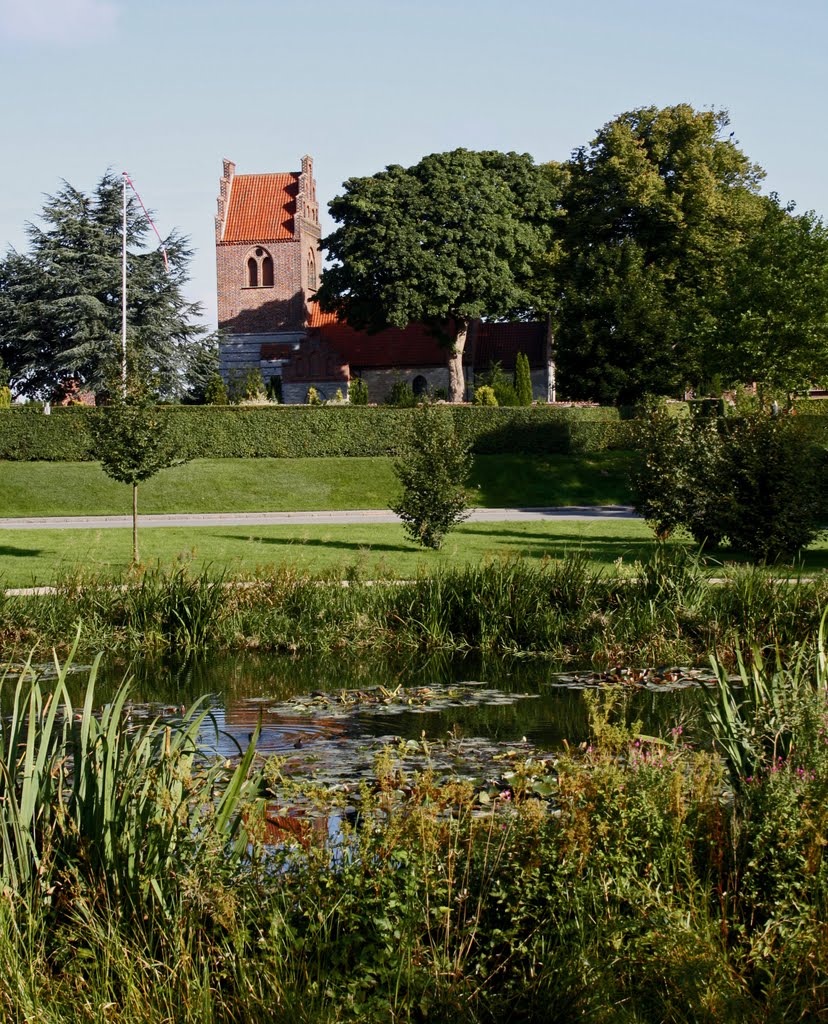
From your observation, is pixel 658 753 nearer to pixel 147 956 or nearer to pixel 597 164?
pixel 147 956

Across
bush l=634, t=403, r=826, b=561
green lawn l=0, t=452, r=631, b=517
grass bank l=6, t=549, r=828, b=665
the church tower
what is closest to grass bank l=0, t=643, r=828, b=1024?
grass bank l=6, t=549, r=828, b=665

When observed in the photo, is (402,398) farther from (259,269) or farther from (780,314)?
(259,269)

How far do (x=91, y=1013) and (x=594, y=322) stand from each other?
4528 centimetres

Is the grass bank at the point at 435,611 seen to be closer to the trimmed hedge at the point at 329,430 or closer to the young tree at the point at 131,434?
the young tree at the point at 131,434

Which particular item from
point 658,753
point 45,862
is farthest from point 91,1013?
point 658,753

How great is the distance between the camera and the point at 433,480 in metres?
21.0

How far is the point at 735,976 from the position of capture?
416 cm

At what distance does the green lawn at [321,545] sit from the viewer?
18.5 m

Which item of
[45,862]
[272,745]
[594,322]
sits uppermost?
[594,322]

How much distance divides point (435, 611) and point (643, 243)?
43.0 m

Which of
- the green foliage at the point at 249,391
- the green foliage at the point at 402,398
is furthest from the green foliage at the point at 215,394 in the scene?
the green foliage at the point at 402,398

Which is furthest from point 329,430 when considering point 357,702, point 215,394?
point 357,702

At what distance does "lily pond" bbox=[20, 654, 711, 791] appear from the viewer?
8.26 meters

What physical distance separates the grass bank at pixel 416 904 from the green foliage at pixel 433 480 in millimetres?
15797
